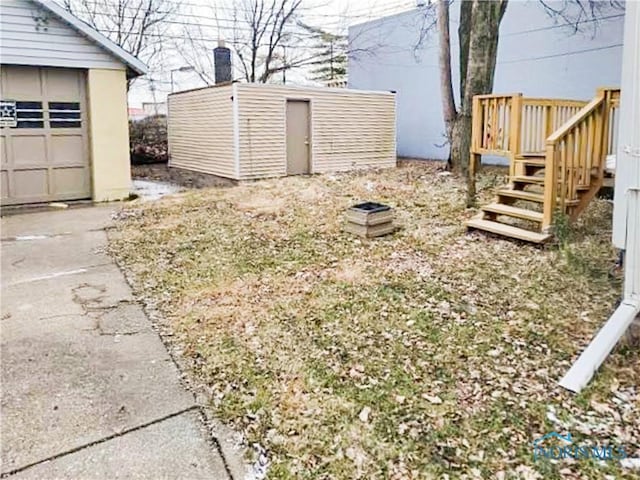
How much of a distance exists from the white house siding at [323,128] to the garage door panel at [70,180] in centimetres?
340

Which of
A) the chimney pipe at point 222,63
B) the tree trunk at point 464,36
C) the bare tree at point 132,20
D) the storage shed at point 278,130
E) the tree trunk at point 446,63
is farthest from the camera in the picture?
the bare tree at point 132,20

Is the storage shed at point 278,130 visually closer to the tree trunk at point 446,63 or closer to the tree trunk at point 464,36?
the tree trunk at point 446,63

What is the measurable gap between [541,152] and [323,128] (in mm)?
6772

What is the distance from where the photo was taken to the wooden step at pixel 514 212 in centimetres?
533

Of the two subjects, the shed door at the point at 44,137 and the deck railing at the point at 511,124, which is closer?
the deck railing at the point at 511,124

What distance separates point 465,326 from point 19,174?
7610 mm

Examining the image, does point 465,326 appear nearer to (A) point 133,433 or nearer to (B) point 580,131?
(A) point 133,433

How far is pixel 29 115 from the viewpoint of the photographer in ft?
27.0

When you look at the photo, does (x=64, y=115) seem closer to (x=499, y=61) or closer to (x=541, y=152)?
(x=541, y=152)

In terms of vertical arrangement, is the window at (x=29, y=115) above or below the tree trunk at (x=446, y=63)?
below

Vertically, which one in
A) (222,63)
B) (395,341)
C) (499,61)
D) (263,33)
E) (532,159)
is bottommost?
(395,341)

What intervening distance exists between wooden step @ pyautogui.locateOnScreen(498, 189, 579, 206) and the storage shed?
6.70m

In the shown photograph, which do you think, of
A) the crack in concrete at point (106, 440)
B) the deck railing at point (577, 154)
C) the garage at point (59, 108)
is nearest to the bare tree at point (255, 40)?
the garage at point (59, 108)

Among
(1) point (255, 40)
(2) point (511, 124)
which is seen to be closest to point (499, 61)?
(2) point (511, 124)
